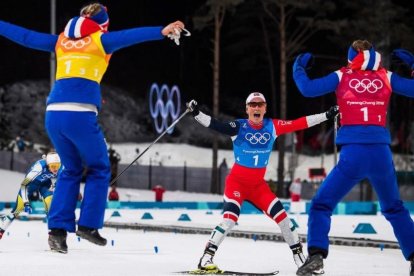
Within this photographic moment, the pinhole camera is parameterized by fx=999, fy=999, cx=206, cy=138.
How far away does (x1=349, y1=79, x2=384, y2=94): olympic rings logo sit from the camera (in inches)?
396

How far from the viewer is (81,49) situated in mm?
9641

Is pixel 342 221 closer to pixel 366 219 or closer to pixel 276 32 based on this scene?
pixel 366 219

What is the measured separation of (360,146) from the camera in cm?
988

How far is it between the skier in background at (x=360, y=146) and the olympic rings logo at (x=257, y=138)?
5.42 ft

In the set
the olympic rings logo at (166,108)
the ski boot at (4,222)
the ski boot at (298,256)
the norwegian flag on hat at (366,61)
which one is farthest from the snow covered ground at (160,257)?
the olympic rings logo at (166,108)

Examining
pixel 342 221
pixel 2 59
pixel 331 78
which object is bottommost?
pixel 342 221

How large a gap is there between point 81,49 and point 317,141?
59020 millimetres

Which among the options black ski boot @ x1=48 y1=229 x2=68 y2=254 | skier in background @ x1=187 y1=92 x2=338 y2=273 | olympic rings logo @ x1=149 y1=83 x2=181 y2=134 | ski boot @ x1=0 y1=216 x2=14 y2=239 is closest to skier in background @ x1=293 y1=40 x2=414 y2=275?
skier in background @ x1=187 y1=92 x2=338 y2=273

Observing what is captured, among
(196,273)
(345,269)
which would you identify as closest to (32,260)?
(196,273)

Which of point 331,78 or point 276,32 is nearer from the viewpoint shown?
point 331,78

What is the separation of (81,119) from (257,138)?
290 centimetres

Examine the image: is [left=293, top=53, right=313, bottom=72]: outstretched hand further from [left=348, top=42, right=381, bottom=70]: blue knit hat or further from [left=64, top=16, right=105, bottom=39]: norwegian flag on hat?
[left=64, top=16, right=105, bottom=39]: norwegian flag on hat

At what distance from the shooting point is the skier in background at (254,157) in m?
11.5

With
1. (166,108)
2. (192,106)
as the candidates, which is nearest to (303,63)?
(192,106)
